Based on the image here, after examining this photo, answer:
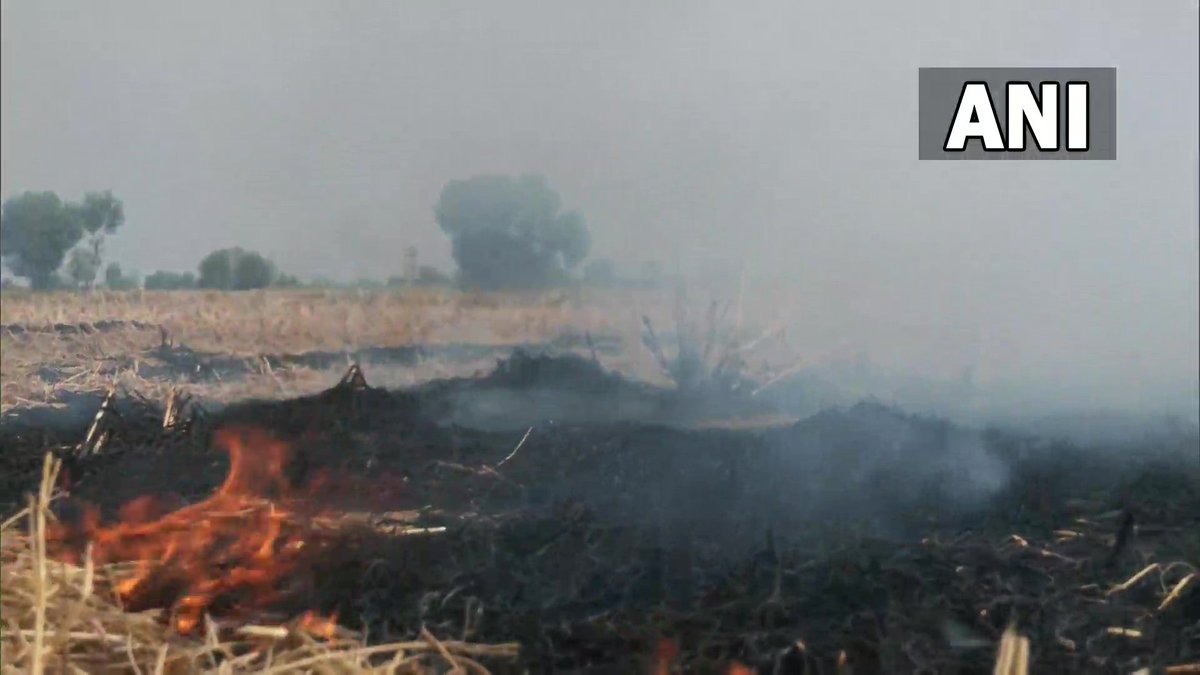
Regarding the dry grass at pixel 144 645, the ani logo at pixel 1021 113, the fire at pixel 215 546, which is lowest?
the dry grass at pixel 144 645

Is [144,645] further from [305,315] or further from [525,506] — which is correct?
[305,315]

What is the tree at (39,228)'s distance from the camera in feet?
14.7

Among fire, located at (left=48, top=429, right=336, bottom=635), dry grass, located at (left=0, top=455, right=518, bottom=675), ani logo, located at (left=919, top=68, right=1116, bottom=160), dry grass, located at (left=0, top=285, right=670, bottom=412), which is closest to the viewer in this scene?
dry grass, located at (left=0, top=455, right=518, bottom=675)

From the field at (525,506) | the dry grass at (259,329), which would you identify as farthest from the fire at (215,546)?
the dry grass at (259,329)

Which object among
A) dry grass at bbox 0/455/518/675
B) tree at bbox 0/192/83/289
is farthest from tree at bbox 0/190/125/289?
dry grass at bbox 0/455/518/675

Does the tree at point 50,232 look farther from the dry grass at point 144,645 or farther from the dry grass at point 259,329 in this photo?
the dry grass at point 144,645

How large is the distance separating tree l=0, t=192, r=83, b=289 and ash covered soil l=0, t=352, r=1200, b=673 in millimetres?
806

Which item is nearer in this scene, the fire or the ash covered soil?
the ash covered soil

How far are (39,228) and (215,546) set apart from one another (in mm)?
2338

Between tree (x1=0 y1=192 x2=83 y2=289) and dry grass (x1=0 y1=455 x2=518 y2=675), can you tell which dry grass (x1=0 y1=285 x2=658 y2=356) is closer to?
tree (x1=0 y1=192 x2=83 y2=289)

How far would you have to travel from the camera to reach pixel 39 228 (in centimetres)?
451

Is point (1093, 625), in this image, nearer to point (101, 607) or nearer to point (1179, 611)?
point (1179, 611)

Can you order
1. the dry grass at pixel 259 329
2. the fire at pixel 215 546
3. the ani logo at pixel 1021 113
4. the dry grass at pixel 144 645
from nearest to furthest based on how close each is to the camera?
the dry grass at pixel 144 645
the fire at pixel 215 546
the ani logo at pixel 1021 113
the dry grass at pixel 259 329

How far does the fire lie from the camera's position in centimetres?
260
